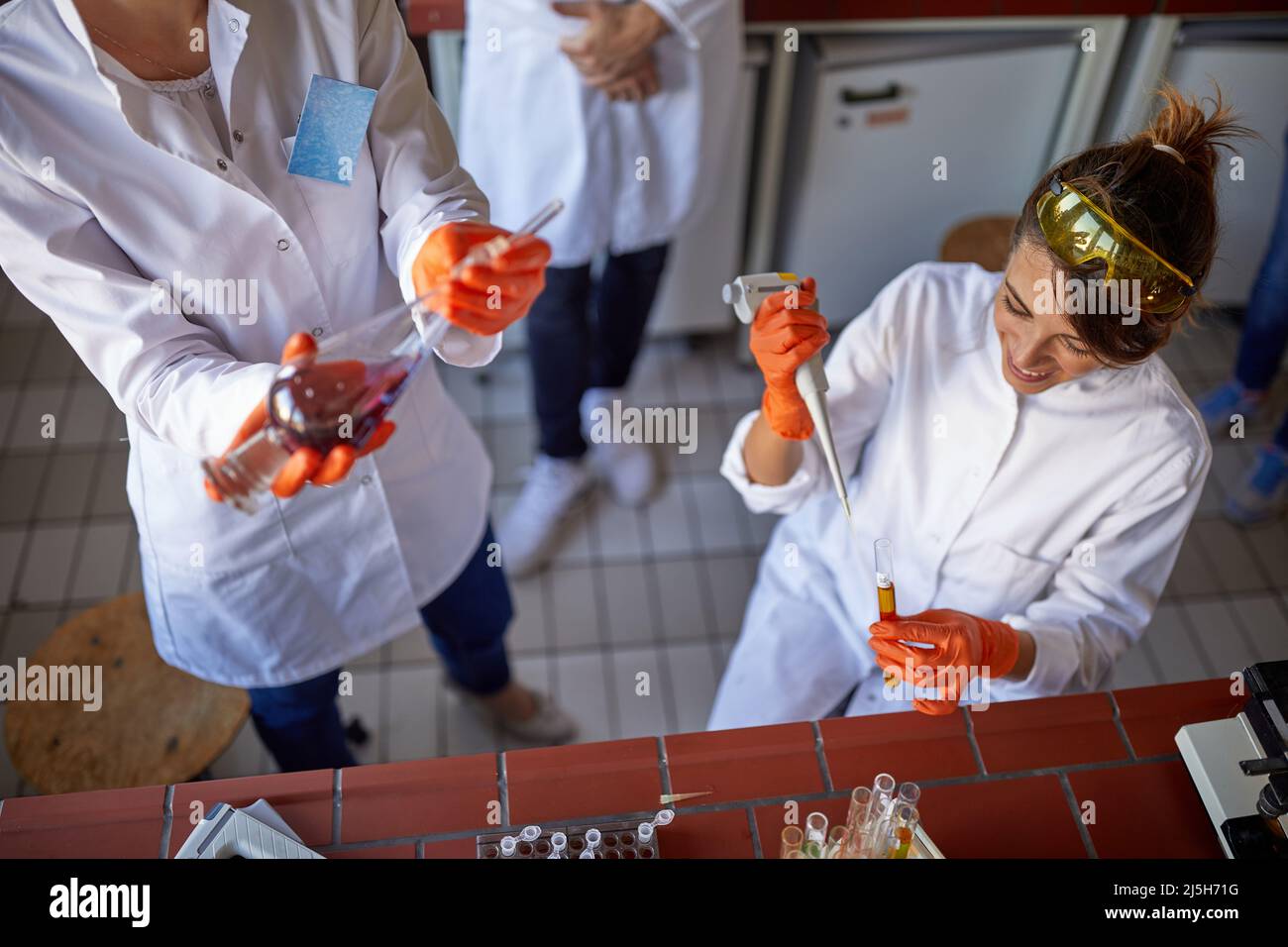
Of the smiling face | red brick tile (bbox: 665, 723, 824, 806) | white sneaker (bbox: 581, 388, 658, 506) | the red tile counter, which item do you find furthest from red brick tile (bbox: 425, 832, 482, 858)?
white sneaker (bbox: 581, 388, 658, 506)

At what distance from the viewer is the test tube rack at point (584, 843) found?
3.84 feet

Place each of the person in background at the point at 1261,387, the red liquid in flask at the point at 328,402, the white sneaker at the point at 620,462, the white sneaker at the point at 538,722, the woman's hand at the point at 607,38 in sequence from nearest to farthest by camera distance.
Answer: the red liquid in flask at the point at 328,402
the woman's hand at the point at 607,38
the white sneaker at the point at 538,722
the person in background at the point at 1261,387
the white sneaker at the point at 620,462

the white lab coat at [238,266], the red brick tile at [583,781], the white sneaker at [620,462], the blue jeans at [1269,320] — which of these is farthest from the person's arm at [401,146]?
the blue jeans at [1269,320]

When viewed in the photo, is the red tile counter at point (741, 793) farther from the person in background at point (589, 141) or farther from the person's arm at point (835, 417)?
the person in background at point (589, 141)

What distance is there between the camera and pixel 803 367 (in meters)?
1.33

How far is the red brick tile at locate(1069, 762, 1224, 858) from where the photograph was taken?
121 centimetres

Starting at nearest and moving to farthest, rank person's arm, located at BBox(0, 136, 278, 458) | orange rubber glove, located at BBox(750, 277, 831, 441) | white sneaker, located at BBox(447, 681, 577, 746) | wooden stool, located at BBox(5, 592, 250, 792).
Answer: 1. person's arm, located at BBox(0, 136, 278, 458)
2. orange rubber glove, located at BBox(750, 277, 831, 441)
3. wooden stool, located at BBox(5, 592, 250, 792)
4. white sneaker, located at BBox(447, 681, 577, 746)

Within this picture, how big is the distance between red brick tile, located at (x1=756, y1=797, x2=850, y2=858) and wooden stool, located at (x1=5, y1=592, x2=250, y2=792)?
3.18 ft

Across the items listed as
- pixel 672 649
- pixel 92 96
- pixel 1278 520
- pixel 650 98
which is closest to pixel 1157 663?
pixel 1278 520

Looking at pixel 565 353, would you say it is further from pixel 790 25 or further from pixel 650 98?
pixel 790 25

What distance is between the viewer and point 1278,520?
268 cm

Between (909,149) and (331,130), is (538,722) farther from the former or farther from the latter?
(909,149)

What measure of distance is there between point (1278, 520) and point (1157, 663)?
575mm

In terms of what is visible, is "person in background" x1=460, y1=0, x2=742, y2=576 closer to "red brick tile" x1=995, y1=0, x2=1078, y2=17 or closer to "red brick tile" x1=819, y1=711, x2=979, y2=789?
"red brick tile" x1=995, y1=0, x2=1078, y2=17
